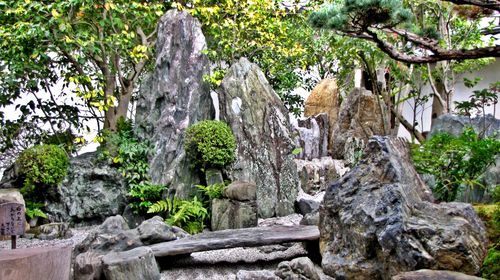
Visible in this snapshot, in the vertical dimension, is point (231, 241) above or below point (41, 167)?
below

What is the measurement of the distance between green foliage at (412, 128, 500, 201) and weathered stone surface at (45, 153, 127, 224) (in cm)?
489

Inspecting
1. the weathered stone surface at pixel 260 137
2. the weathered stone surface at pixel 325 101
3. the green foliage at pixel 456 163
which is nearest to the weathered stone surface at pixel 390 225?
the green foliage at pixel 456 163

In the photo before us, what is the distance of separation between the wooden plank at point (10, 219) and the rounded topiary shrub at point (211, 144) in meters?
2.86

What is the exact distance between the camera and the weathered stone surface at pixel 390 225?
3496 millimetres

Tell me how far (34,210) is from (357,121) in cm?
683

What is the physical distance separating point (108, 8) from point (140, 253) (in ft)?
Result: 14.4

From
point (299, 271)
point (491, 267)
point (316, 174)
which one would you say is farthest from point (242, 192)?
point (491, 267)

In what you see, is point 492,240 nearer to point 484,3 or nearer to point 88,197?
point 484,3

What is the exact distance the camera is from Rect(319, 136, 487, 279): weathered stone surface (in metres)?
3.50

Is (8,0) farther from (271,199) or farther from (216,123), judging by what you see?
(271,199)

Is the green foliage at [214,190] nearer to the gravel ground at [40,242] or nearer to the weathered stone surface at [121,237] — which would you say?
the weathered stone surface at [121,237]

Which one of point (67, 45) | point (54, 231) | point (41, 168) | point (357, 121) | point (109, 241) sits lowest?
point (54, 231)

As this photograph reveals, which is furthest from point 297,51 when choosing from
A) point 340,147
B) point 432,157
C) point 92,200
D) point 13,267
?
point 13,267

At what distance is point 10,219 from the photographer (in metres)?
4.94
